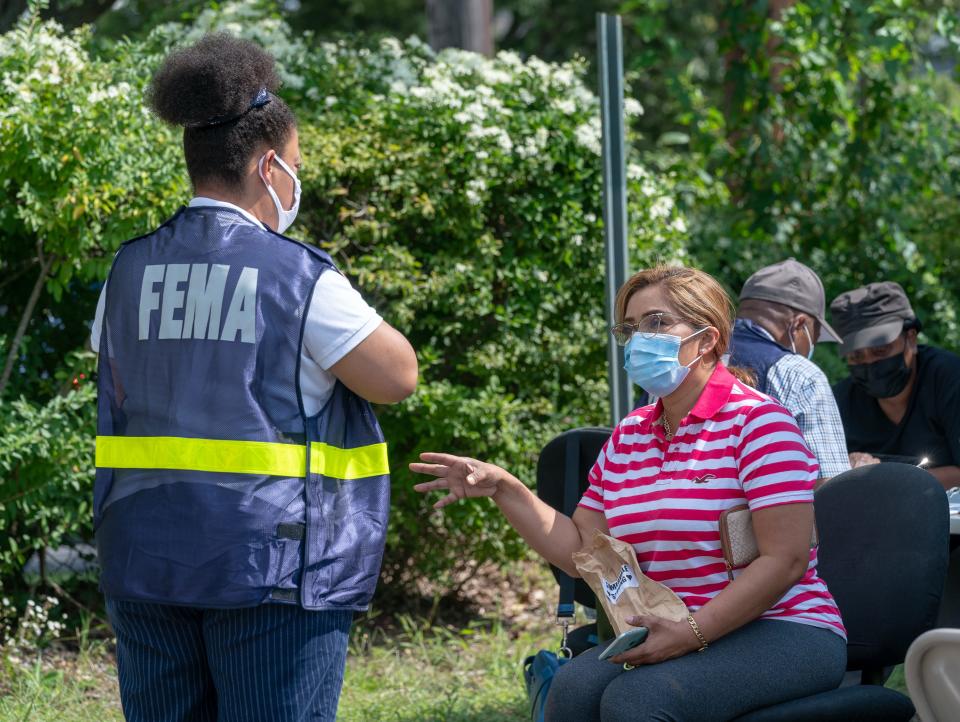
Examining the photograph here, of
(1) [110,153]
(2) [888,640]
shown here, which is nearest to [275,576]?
(2) [888,640]

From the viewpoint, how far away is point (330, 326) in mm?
2195

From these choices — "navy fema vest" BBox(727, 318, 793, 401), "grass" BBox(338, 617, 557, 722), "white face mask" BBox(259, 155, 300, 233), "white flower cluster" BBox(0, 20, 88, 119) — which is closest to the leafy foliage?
"grass" BBox(338, 617, 557, 722)

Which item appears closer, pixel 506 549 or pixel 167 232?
pixel 167 232

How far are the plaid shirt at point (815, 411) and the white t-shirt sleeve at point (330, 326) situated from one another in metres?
1.73

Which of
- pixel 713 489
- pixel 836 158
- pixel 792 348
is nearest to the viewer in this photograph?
pixel 713 489

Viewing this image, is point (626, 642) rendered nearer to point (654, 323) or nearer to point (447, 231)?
point (654, 323)

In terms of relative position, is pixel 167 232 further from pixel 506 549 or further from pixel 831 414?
pixel 506 549

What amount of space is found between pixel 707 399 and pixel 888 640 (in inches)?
28.5

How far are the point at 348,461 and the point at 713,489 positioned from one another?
88 cm

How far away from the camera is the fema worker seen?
2.14 meters

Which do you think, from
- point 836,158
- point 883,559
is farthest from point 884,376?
point 836,158

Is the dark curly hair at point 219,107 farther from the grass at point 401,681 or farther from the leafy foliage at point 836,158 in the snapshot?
the leafy foliage at point 836,158

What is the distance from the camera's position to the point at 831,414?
3.56 m

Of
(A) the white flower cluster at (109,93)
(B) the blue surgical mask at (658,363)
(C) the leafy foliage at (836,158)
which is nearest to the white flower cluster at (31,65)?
(A) the white flower cluster at (109,93)
